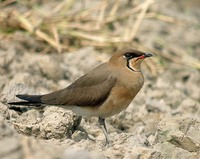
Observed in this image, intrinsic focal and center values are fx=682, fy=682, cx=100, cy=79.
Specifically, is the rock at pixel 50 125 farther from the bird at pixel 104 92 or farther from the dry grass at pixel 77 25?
the dry grass at pixel 77 25

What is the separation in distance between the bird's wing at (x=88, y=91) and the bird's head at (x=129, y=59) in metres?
0.12

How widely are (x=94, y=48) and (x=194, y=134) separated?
4.00 metres

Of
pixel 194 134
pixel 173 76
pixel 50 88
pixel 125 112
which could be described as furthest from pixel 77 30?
pixel 194 134

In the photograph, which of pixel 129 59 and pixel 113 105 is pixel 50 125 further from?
pixel 129 59

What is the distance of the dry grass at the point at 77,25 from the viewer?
8.85 meters

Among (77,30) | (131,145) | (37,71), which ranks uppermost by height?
(77,30)

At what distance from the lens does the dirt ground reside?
175 inches

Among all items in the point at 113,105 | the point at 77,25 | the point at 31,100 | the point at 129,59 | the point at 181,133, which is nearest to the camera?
the point at 181,133

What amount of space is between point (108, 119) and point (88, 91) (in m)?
0.65

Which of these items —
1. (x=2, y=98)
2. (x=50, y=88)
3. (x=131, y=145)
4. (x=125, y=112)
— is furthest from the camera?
(x=50, y=88)

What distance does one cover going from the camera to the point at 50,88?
23.9ft

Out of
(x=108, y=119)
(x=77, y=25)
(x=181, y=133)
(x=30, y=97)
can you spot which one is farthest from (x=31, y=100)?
(x=77, y=25)

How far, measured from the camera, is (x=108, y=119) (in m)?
6.48

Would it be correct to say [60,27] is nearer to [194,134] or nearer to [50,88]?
[50,88]
